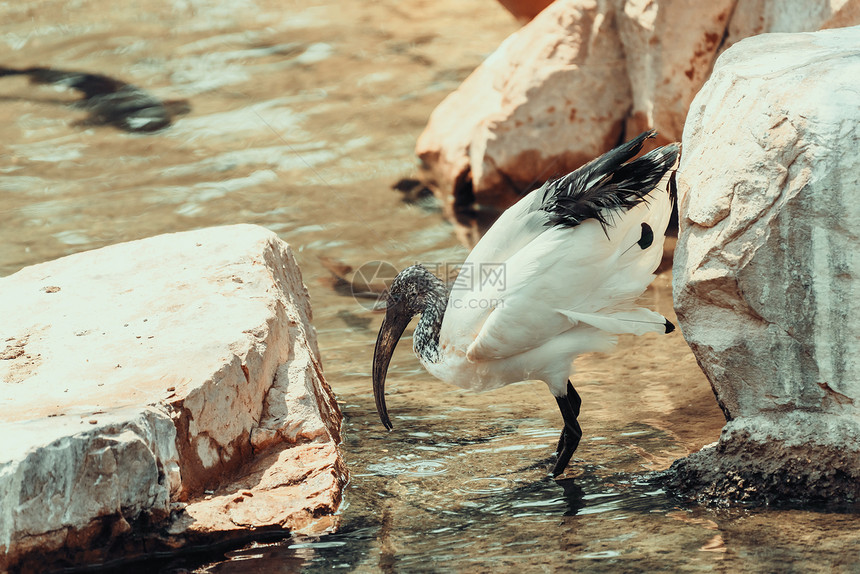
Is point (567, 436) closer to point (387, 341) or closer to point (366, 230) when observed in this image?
point (387, 341)

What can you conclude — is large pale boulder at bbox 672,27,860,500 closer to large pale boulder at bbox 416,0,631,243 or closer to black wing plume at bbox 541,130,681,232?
black wing plume at bbox 541,130,681,232

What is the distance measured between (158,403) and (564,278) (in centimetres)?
191

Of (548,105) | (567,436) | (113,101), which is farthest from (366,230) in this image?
(567,436)

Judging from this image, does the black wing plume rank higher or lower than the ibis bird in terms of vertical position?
higher

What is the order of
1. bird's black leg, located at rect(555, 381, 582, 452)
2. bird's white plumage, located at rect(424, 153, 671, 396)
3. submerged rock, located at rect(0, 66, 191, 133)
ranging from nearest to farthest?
bird's white plumage, located at rect(424, 153, 671, 396)
bird's black leg, located at rect(555, 381, 582, 452)
submerged rock, located at rect(0, 66, 191, 133)

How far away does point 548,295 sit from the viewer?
4402mm

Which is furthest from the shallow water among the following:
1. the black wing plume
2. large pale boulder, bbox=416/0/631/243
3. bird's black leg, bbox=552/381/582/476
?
the black wing plume

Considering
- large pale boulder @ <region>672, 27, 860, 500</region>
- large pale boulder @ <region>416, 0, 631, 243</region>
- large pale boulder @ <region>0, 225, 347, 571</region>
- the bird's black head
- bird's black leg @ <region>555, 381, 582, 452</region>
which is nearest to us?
large pale boulder @ <region>0, 225, 347, 571</region>

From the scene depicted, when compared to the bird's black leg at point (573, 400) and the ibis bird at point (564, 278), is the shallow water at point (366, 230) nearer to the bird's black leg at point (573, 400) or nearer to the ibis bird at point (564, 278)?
Result: the bird's black leg at point (573, 400)

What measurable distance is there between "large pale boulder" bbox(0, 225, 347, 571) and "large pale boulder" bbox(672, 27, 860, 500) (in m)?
1.71

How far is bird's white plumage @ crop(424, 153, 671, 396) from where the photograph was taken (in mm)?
4406

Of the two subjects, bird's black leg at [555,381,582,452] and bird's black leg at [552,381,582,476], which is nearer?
bird's black leg at [552,381,582,476]

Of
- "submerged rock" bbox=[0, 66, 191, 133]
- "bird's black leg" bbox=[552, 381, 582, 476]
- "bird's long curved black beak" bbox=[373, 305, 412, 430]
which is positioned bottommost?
"bird's black leg" bbox=[552, 381, 582, 476]

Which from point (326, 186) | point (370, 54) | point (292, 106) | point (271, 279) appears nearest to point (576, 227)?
point (271, 279)
